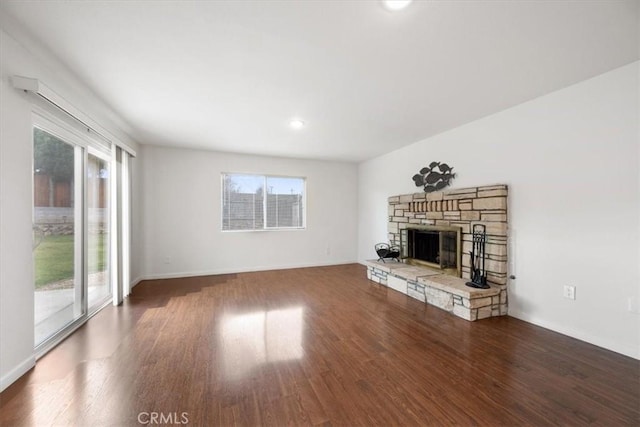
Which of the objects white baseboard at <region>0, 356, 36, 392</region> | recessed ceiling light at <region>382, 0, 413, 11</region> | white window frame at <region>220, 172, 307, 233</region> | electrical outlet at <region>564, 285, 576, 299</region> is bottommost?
white baseboard at <region>0, 356, 36, 392</region>

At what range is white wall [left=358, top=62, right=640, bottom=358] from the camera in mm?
2176

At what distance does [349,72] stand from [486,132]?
2161mm

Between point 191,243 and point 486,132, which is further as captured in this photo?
point 191,243

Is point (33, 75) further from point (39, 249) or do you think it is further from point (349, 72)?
point (349, 72)

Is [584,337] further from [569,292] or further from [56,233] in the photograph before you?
[56,233]

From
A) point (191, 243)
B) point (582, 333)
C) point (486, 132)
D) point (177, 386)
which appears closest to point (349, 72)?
point (486, 132)

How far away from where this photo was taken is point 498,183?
10.3 feet

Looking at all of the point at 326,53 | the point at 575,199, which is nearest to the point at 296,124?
the point at 326,53

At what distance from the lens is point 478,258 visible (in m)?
3.24

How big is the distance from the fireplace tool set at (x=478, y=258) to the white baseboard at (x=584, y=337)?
0.49m

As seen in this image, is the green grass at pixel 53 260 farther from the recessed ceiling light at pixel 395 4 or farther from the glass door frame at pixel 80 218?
the recessed ceiling light at pixel 395 4

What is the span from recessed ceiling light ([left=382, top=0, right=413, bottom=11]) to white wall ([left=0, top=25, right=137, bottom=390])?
2423mm

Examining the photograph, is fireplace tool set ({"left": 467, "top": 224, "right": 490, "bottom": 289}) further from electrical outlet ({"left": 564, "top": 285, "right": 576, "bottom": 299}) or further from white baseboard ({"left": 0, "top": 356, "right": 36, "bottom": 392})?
white baseboard ({"left": 0, "top": 356, "right": 36, "bottom": 392})

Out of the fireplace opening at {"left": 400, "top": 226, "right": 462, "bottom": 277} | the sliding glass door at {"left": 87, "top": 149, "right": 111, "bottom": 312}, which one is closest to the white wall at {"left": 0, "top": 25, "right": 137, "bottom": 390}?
the sliding glass door at {"left": 87, "top": 149, "right": 111, "bottom": 312}
